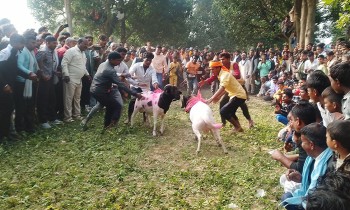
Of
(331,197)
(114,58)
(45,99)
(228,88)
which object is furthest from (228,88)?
(331,197)

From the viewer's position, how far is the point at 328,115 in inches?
174

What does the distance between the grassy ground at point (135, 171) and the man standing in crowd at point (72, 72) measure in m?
0.93

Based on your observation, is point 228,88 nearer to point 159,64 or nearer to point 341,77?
point 341,77

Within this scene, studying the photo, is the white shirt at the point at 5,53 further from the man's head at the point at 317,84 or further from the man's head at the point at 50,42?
the man's head at the point at 317,84

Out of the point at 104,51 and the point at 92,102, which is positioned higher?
the point at 104,51

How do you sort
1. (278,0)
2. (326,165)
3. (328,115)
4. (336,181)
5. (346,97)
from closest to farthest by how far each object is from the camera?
(336,181)
(326,165)
(346,97)
(328,115)
(278,0)

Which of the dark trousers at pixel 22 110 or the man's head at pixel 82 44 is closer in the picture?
the dark trousers at pixel 22 110

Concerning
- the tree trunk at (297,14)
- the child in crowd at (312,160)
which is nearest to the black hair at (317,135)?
the child in crowd at (312,160)

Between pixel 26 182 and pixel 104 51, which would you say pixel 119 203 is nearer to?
pixel 26 182

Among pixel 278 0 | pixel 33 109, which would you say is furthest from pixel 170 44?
pixel 33 109

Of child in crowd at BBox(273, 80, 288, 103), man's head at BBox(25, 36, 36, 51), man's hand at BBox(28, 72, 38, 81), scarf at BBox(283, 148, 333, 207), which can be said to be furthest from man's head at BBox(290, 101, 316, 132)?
man's head at BBox(25, 36, 36, 51)

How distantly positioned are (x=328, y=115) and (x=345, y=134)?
4.98ft

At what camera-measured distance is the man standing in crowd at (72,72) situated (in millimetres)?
9172

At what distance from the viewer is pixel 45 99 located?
348 inches
